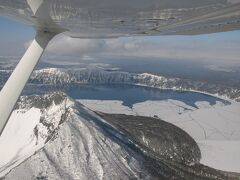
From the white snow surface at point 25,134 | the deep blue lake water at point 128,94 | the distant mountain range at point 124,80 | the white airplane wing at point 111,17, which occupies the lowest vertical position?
the white snow surface at point 25,134

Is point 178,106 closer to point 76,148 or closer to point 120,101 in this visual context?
point 120,101

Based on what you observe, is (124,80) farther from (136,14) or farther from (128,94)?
(136,14)

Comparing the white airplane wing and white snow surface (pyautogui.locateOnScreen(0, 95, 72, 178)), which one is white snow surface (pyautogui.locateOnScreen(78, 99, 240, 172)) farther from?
the white airplane wing

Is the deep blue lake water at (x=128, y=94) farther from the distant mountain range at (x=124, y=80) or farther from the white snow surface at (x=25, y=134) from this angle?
the white snow surface at (x=25, y=134)

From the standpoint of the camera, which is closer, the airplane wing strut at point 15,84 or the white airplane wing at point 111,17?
the white airplane wing at point 111,17

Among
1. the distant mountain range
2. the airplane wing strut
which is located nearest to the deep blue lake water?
the distant mountain range

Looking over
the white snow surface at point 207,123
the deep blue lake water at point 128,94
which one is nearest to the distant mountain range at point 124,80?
the deep blue lake water at point 128,94
